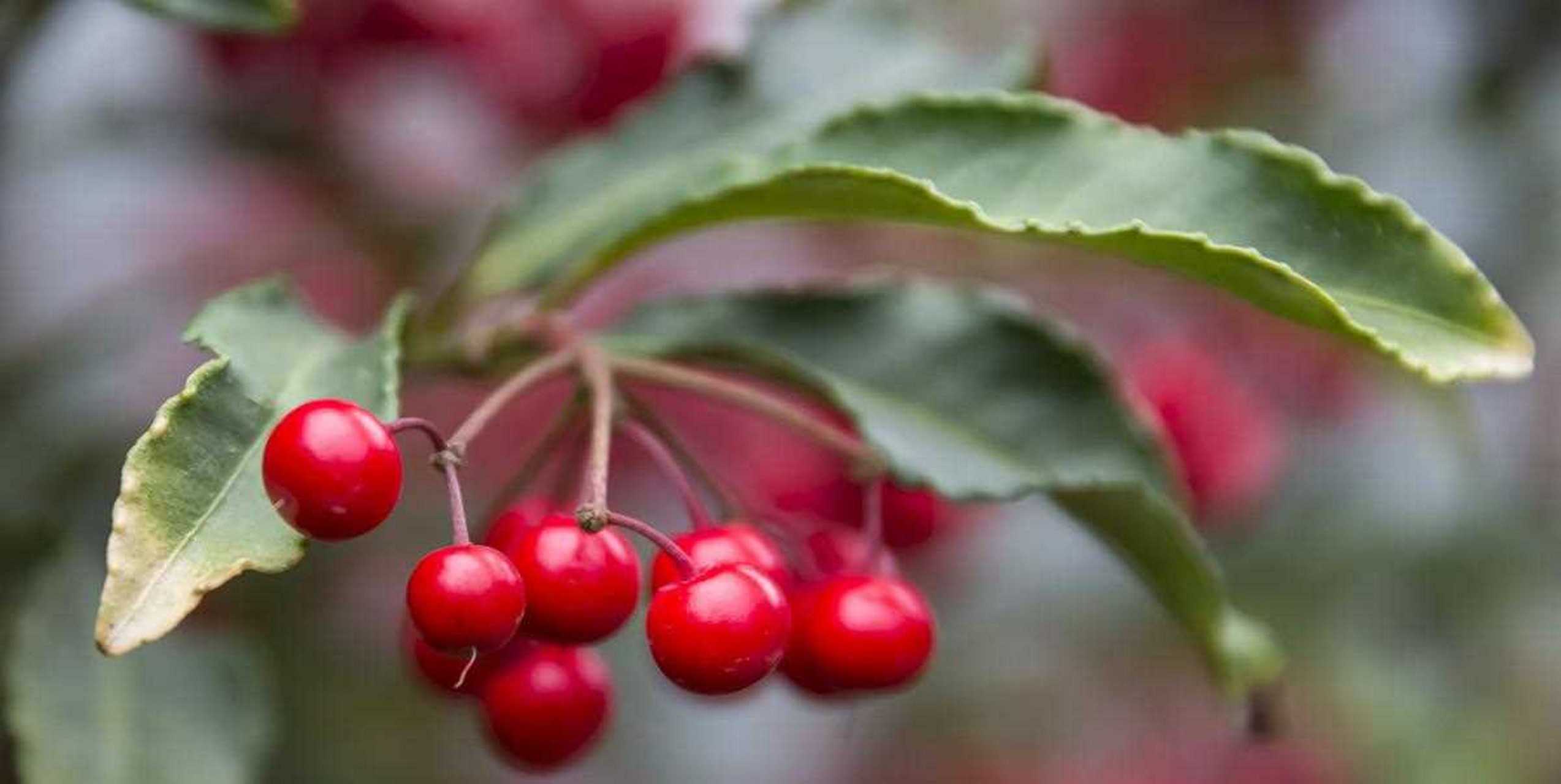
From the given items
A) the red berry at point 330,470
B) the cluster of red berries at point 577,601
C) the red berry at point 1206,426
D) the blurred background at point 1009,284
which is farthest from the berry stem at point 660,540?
the red berry at point 1206,426

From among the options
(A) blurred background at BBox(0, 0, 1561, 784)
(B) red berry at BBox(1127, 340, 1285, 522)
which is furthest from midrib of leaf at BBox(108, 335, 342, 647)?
(B) red berry at BBox(1127, 340, 1285, 522)

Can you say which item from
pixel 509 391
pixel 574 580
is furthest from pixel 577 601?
pixel 509 391

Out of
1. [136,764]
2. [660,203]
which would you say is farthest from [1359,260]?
[136,764]

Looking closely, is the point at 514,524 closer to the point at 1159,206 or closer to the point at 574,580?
the point at 574,580

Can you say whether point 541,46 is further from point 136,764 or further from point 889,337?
point 136,764

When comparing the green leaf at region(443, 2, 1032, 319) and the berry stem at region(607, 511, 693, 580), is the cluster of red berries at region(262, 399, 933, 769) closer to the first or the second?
the berry stem at region(607, 511, 693, 580)

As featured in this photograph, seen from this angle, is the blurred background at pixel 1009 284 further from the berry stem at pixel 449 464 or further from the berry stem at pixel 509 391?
the berry stem at pixel 449 464

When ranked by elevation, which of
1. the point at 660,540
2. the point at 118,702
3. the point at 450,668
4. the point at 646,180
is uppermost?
the point at 646,180
